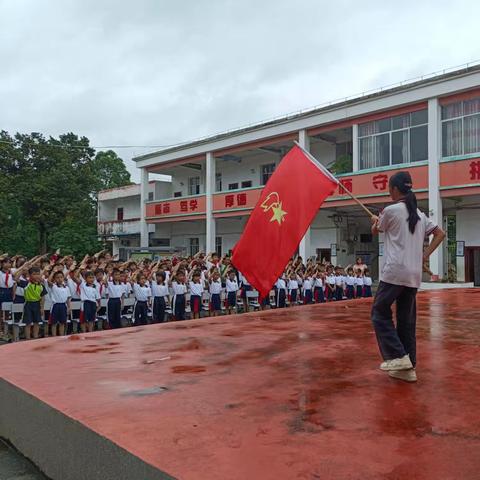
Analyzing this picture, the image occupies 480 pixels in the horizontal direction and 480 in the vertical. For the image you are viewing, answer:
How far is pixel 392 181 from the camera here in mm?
3463

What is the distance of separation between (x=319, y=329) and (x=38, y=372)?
3.43 metres

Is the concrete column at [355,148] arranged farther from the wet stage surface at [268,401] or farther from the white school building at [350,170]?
the wet stage surface at [268,401]

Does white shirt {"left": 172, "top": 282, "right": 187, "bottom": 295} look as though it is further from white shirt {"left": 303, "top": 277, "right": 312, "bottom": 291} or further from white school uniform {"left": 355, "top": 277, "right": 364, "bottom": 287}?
white school uniform {"left": 355, "top": 277, "right": 364, "bottom": 287}

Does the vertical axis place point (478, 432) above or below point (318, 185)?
below

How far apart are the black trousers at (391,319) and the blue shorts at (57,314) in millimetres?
6022

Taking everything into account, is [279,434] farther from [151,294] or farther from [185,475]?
[151,294]

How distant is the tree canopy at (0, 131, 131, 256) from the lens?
2397 centimetres

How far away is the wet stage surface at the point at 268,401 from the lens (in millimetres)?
2168

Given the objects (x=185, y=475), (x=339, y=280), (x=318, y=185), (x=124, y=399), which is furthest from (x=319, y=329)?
(x=339, y=280)

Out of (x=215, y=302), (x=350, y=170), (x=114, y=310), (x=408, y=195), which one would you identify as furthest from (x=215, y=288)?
(x=350, y=170)

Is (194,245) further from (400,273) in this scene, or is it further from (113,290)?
(400,273)

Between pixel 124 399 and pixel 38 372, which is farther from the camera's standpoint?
pixel 38 372

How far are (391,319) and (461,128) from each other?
14087 millimetres

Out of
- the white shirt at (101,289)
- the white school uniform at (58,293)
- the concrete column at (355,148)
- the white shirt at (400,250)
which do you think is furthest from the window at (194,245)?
the white shirt at (400,250)
